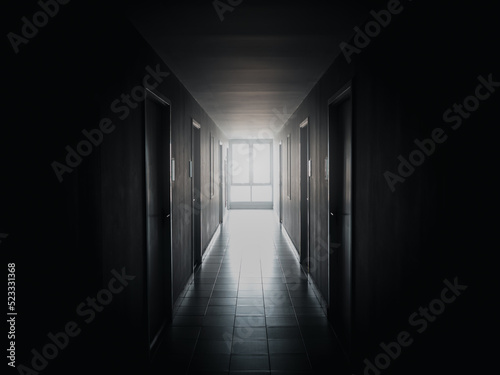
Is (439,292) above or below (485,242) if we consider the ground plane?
below

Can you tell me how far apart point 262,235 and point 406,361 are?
774 centimetres

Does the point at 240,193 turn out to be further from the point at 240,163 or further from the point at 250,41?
the point at 250,41

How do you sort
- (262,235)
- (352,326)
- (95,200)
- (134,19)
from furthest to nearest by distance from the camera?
1. (262,235)
2. (352,326)
3. (134,19)
4. (95,200)

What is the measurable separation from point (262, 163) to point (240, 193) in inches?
58.4

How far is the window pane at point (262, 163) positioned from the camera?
15882 mm

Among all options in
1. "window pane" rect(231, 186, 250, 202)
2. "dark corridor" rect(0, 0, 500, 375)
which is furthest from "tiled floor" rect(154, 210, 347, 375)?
"window pane" rect(231, 186, 250, 202)

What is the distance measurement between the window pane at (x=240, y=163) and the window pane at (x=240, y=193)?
0.79 feet

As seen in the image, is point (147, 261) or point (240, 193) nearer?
point (147, 261)

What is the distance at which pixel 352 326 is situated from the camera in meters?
3.28

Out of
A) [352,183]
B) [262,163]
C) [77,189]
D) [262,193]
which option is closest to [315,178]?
[352,183]

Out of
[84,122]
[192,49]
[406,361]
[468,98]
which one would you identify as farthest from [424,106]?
[192,49]

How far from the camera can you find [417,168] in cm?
204

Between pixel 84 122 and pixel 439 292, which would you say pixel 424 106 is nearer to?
pixel 439 292

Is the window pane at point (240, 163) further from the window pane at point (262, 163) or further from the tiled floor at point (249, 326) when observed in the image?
the tiled floor at point (249, 326)
